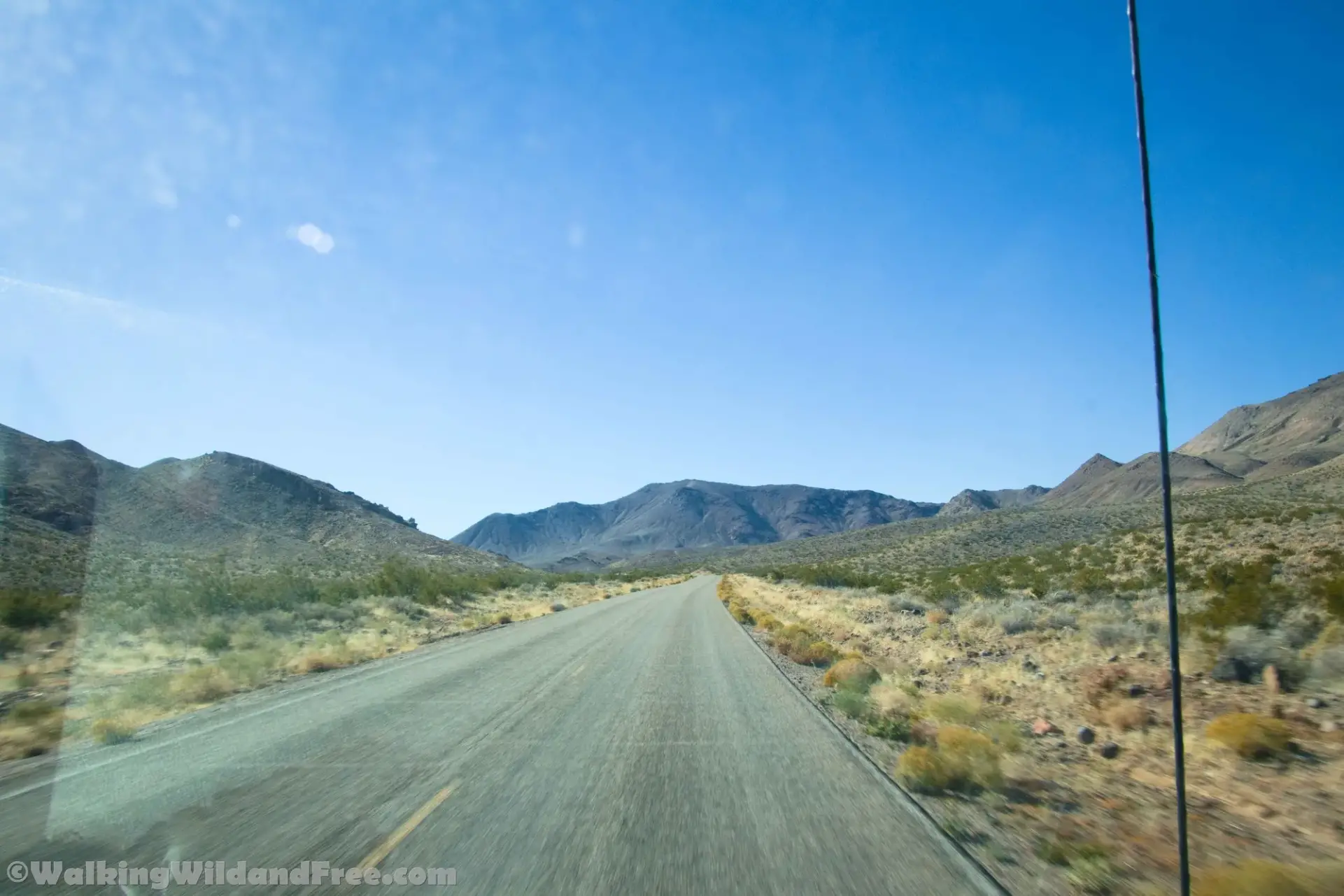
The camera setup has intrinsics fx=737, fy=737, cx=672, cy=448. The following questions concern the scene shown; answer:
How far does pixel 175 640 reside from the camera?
2198cm

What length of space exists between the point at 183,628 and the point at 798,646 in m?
19.4

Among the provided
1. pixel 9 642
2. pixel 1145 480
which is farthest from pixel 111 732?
pixel 1145 480

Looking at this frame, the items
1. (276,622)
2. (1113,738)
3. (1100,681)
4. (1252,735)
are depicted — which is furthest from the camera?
(276,622)

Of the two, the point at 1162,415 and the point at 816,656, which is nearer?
the point at 1162,415

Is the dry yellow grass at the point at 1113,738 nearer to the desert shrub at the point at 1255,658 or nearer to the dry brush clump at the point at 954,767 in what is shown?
the dry brush clump at the point at 954,767

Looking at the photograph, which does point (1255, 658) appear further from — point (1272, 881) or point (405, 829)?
point (405, 829)

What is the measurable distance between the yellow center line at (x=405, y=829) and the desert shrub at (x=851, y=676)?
25.5 ft

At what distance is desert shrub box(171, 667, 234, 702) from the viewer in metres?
13.9

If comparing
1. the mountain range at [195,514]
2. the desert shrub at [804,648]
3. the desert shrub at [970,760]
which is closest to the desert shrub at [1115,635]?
the desert shrub at [804,648]

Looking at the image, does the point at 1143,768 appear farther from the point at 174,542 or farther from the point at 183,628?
the point at 174,542

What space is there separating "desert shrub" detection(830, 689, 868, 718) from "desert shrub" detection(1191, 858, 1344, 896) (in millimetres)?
6172

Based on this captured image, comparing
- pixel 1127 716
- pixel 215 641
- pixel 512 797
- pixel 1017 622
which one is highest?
pixel 1017 622

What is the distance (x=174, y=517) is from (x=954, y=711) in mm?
73005

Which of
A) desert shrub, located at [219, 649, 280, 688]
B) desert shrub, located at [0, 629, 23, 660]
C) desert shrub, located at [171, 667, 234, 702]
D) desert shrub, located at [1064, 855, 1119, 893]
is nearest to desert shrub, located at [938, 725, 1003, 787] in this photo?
desert shrub, located at [1064, 855, 1119, 893]
